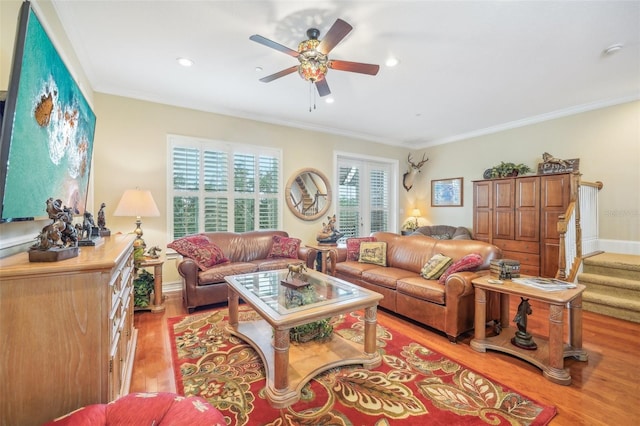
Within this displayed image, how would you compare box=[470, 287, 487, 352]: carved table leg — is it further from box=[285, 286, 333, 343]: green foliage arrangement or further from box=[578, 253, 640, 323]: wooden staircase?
box=[578, 253, 640, 323]: wooden staircase

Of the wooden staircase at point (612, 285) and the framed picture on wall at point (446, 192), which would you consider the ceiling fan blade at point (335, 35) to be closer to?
the wooden staircase at point (612, 285)

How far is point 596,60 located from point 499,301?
112 inches

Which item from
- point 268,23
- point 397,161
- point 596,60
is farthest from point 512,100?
point 268,23

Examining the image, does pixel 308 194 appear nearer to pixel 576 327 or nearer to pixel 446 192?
pixel 446 192

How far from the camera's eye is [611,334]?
110 inches

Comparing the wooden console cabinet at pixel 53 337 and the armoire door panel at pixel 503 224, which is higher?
the armoire door panel at pixel 503 224

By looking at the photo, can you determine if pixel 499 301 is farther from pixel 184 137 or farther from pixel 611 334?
pixel 184 137

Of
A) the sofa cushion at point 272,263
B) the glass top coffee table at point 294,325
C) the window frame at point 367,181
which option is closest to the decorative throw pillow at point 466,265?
the glass top coffee table at point 294,325

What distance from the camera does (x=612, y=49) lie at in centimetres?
275

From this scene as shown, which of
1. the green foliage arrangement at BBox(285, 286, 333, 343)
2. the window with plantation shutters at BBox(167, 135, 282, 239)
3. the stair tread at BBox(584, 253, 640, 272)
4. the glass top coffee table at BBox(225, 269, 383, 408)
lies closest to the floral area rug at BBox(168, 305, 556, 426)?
the glass top coffee table at BBox(225, 269, 383, 408)

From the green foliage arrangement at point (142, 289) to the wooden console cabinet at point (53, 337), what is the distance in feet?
7.38

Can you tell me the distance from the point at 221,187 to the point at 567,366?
4.61 metres

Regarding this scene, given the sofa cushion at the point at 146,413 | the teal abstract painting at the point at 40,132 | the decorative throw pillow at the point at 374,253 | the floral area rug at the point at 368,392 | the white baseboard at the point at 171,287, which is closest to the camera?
the sofa cushion at the point at 146,413

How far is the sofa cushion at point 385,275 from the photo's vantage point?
3.23 meters
